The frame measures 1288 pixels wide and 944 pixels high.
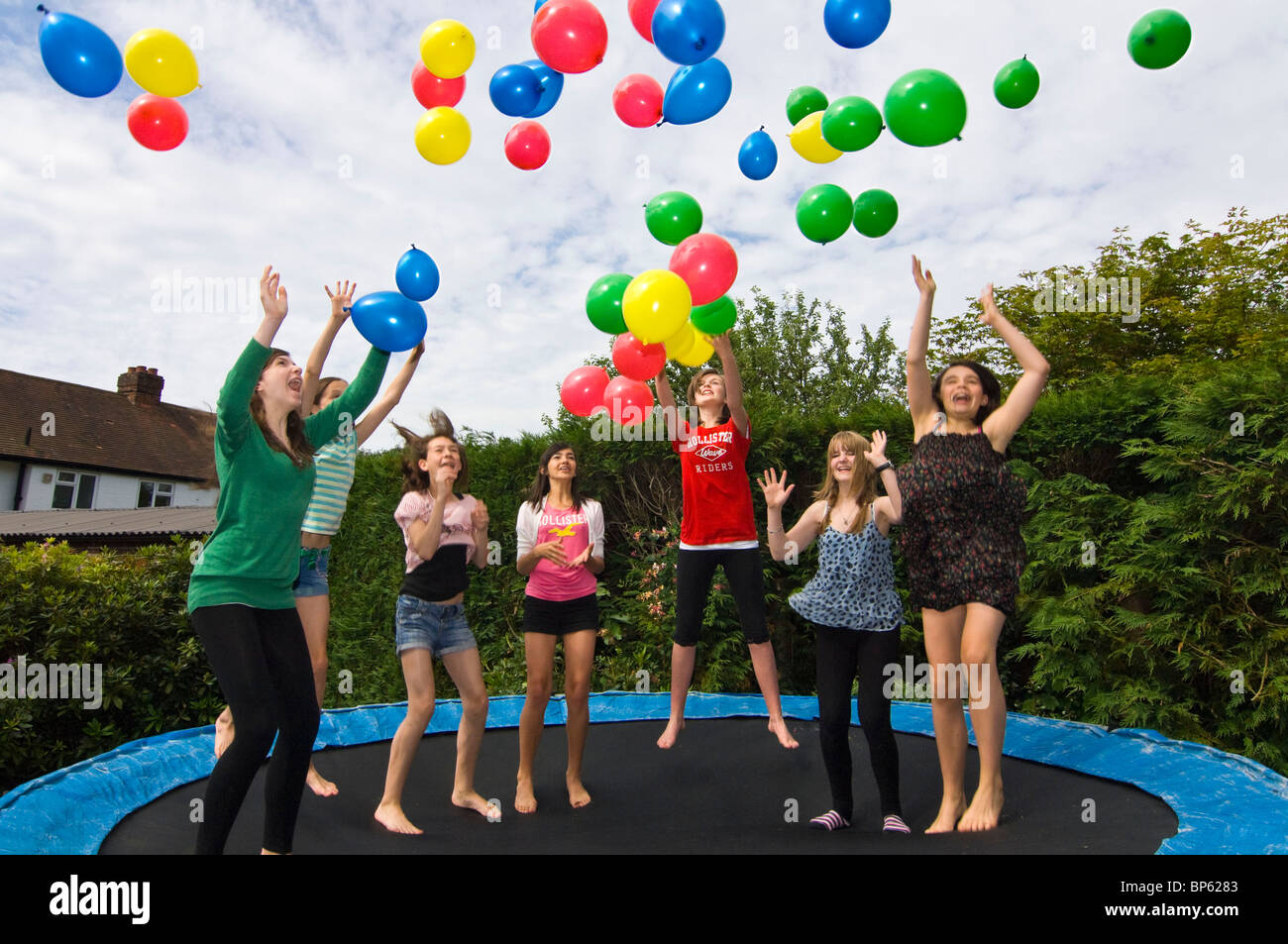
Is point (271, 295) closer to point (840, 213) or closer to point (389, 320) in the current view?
point (389, 320)

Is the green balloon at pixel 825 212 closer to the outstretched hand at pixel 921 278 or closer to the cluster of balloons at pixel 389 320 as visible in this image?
the outstretched hand at pixel 921 278

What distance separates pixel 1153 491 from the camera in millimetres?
3664

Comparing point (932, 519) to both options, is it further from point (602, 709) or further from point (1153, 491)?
point (602, 709)

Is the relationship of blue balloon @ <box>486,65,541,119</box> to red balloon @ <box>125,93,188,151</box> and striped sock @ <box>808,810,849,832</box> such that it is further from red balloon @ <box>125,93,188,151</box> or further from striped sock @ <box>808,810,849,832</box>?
striped sock @ <box>808,810,849,832</box>

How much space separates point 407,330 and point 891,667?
171 cm

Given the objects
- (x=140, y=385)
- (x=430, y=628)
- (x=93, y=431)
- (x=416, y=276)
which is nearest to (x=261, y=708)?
(x=430, y=628)

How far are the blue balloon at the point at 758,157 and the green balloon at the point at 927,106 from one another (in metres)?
0.75

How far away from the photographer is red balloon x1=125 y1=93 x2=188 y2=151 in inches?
111

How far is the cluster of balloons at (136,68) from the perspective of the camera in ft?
8.04

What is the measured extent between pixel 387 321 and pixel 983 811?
7.15ft

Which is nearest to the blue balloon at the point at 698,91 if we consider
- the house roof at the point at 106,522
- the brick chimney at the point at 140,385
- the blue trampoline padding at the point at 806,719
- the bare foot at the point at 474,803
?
the bare foot at the point at 474,803

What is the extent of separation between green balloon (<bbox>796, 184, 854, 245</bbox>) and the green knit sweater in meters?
1.96

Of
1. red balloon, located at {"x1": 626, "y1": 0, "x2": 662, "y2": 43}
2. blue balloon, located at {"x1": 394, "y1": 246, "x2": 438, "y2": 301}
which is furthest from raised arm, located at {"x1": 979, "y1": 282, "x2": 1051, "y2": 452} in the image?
blue balloon, located at {"x1": 394, "y1": 246, "x2": 438, "y2": 301}

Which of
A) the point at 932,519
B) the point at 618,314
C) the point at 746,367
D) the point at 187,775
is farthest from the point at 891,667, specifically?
the point at 746,367
